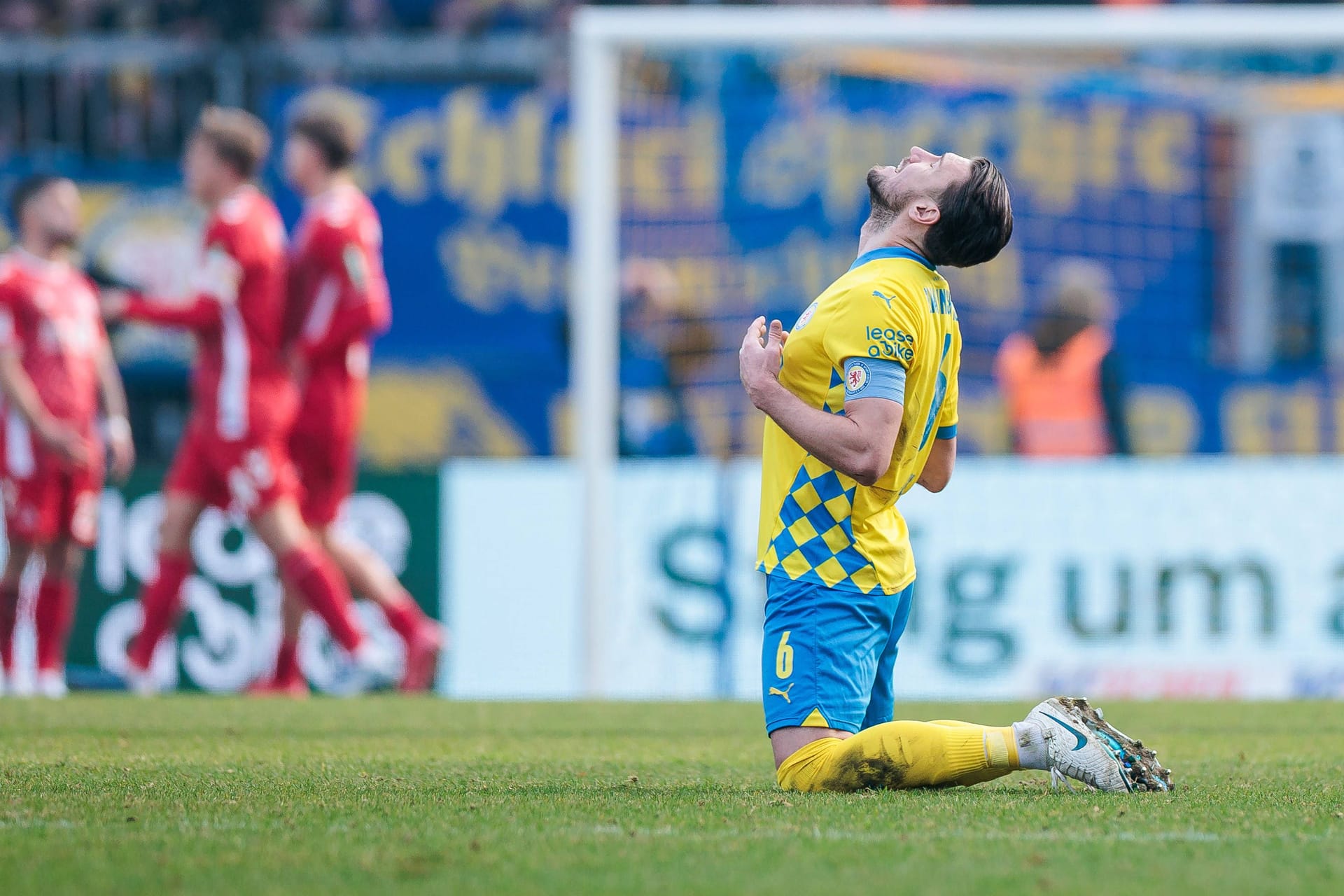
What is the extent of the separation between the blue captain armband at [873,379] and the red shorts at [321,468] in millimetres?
4954

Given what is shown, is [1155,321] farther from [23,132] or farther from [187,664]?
[23,132]

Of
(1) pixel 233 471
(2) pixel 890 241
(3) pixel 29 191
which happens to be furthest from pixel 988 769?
(3) pixel 29 191

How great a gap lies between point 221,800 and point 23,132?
11710 millimetres

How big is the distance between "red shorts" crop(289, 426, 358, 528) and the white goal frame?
116cm

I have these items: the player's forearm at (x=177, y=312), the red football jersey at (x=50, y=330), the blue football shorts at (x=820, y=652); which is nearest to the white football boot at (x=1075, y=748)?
the blue football shorts at (x=820, y=652)

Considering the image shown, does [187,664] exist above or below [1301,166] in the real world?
below

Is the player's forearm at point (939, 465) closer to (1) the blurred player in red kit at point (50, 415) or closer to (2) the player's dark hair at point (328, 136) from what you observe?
(2) the player's dark hair at point (328, 136)

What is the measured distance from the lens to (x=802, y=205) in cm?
1140

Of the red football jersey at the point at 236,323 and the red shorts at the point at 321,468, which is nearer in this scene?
the red football jersey at the point at 236,323

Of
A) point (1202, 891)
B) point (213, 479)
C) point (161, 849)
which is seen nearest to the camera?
point (1202, 891)

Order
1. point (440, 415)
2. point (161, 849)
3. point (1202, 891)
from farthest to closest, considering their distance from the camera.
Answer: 1. point (440, 415)
2. point (161, 849)
3. point (1202, 891)

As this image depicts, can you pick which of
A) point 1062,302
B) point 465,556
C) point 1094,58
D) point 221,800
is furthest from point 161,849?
point 1062,302

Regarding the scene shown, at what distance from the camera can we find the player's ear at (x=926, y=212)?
162 inches

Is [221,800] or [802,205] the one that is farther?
[802,205]
